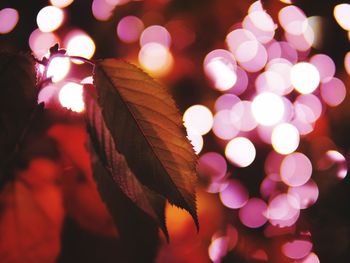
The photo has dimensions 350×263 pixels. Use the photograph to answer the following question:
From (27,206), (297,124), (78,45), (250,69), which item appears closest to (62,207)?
(27,206)

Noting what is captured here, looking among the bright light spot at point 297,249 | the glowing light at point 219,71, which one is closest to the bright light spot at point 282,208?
the glowing light at point 219,71

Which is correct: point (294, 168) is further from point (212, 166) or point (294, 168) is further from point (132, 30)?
point (132, 30)

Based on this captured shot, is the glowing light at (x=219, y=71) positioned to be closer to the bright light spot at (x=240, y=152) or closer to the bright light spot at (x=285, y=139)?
the bright light spot at (x=240, y=152)

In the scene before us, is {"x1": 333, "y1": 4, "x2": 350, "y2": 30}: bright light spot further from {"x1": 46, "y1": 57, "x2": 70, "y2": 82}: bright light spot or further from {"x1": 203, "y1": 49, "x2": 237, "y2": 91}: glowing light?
{"x1": 203, "y1": 49, "x2": 237, "y2": 91}: glowing light

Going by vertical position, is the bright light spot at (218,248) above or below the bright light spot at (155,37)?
below

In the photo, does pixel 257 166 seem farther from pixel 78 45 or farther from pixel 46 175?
pixel 46 175

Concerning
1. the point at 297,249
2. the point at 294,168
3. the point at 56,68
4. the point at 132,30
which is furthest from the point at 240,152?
the point at 56,68
